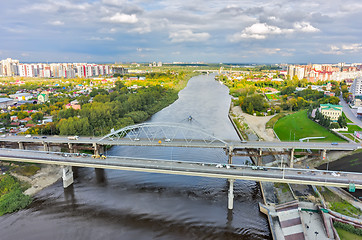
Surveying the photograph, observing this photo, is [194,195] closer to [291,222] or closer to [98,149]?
[291,222]

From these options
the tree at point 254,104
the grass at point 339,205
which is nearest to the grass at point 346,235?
the grass at point 339,205

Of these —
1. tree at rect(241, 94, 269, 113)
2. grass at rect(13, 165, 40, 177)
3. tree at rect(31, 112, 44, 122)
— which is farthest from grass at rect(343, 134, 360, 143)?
tree at rect(31, 112, 44, 122)

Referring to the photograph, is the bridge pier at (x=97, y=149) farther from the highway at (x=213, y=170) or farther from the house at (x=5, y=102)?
the house at (x=5, y=102)

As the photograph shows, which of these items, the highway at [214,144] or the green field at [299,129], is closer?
the highway at [214,144]

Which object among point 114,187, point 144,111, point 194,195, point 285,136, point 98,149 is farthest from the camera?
point 144,111

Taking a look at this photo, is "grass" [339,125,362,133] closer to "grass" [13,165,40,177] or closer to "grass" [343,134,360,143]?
"grass" [343,134,360,143]

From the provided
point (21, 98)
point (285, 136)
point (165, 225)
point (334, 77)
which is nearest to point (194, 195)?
point (165, 225)
